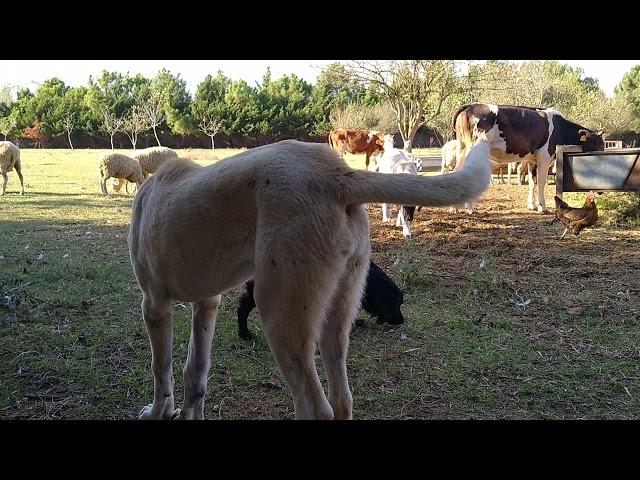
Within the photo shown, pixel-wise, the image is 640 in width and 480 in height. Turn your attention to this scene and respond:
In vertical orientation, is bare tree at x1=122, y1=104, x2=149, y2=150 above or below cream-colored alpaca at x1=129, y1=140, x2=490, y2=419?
above

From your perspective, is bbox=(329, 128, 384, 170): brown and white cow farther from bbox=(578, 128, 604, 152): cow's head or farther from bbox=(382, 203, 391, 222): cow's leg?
bbox=(578, 128, 604, 152): cow's head

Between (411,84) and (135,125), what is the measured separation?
931cm

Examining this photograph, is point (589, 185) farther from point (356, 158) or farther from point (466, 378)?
point (356, 158)

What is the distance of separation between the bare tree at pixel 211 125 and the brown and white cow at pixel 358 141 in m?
3.23

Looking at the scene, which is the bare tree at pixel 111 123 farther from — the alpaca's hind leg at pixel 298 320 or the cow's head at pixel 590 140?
the alpaca's hind leg at pixel 298 320

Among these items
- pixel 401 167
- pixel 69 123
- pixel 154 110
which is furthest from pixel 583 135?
pixel 69 123

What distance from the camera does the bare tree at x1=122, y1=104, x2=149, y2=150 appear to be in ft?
55.5

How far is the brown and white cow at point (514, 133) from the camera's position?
10406 millimetres

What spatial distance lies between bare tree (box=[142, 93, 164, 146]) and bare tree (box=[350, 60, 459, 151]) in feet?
24.7

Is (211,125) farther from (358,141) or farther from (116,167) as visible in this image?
(358,141)

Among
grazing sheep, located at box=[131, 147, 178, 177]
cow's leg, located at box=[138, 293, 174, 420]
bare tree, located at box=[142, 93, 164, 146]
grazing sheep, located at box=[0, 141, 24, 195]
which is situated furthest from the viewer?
bare tree, located at box=[142, 93, 164, 146]

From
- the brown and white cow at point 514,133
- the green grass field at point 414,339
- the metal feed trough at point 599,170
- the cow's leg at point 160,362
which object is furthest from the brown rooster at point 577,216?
the cow's leg at point 160,362

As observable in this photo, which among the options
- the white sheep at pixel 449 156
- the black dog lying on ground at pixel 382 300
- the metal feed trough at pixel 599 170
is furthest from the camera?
the white sheep at pixel 449 156

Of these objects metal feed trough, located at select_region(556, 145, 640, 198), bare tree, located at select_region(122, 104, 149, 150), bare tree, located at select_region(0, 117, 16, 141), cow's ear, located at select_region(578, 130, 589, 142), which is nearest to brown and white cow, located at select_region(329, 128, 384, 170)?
cow's ear, located at select_region(578, 130, 589, 142)
